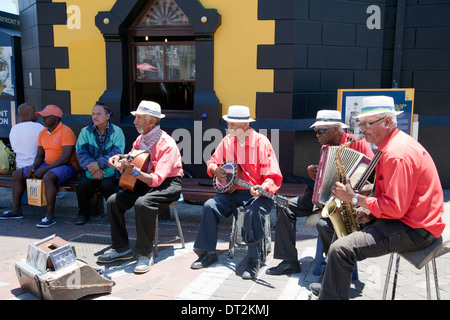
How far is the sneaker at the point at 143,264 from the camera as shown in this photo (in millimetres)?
3908

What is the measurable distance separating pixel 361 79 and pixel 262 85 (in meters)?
1.50

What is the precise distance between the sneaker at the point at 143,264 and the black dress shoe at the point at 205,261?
1.35ft

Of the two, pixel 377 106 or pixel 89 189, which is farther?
pixel 89 189

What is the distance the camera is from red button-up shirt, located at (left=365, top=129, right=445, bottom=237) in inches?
107

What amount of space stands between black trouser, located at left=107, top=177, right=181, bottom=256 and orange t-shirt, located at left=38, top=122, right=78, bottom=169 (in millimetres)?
1735

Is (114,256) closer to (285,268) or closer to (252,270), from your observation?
(252,270)

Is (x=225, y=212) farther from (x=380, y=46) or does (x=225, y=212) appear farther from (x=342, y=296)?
(x=380, y=46)

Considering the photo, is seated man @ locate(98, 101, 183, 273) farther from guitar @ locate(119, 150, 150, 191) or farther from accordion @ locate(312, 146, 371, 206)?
accordion @ locate(312, 146, 371, 206)

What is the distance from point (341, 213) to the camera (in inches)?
128

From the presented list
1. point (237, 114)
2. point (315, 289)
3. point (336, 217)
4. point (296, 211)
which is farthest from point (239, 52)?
point (315, 289)

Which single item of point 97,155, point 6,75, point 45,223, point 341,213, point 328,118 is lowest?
point 45,223

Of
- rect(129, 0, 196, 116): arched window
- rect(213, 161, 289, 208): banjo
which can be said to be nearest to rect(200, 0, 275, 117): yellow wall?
rect(129, 0, 196, 116): arched window

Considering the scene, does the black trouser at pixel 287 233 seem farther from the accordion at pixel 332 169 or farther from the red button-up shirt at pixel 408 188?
the red button-up shirt at pixel 408 188

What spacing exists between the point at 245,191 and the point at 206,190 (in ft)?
3.41
